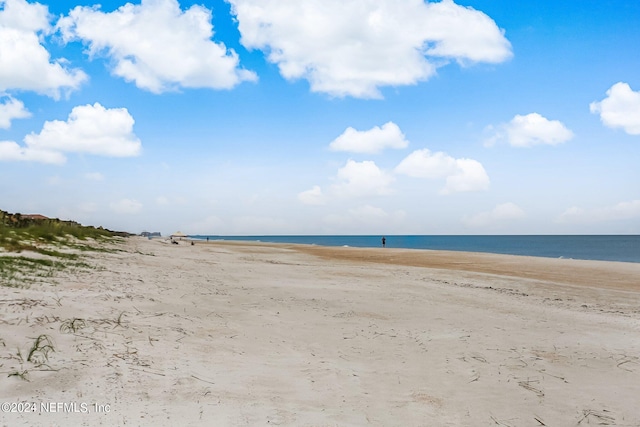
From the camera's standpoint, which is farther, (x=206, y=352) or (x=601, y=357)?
(x=601, y=357)

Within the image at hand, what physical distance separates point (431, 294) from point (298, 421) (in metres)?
9.14

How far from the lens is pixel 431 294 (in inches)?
490

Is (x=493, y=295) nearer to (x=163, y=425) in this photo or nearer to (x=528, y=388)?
(x=528, y=388)

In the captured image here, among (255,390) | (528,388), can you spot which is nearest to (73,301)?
(255,390)

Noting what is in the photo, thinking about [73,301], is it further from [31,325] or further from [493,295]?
[493,295]

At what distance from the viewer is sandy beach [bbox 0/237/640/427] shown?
13.4 feet

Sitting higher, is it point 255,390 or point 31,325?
point 31,325

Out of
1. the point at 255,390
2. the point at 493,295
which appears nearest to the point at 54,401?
the point at 255,390

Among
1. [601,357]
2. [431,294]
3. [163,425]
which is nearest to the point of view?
[163,425]

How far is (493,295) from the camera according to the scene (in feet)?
43.9

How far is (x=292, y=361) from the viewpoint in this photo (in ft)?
19.1

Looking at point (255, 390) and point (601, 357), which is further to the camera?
point (601, 357)

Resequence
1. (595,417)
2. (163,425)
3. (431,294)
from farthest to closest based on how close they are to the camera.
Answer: (431,294), (595,417), (163,425)

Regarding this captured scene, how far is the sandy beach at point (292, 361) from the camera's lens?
4.09 meters
